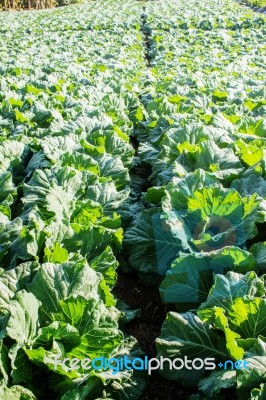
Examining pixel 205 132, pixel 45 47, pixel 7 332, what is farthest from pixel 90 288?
pixel 45 47

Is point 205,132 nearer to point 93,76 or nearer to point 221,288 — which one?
point 221,288

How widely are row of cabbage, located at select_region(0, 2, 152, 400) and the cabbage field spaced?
10 mm

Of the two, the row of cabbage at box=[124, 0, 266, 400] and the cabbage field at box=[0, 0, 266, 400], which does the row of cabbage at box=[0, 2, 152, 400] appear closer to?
the cabbage field at box=[0, 0, 266, 400]

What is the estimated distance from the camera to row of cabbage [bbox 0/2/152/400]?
236cm

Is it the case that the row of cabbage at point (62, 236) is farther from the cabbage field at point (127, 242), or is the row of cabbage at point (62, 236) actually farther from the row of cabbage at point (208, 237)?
the row of cabbage at point (208, 237)

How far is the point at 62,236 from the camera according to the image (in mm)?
3176

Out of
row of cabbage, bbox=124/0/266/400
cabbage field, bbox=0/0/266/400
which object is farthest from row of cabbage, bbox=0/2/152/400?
row of cabbage, bbox=124/0/266/400

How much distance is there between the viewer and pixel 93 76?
9.16m

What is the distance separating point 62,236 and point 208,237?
1.01 m

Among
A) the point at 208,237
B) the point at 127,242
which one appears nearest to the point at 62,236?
the point at 127,242

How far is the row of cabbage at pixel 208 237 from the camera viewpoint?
2.38 meters

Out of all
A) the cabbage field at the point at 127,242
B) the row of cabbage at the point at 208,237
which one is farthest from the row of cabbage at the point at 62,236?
the row of cabbage at the point at 208,237

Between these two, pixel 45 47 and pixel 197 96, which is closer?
pixel 197 96

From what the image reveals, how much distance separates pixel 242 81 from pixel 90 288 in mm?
6486
